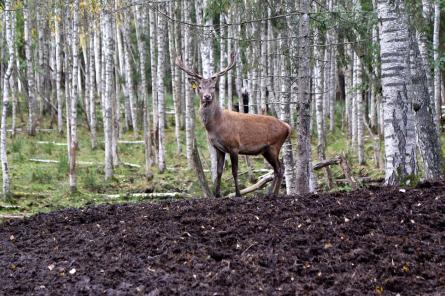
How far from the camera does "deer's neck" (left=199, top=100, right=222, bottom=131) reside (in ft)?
30.5

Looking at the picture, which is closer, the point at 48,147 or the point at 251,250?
the point at 251,250

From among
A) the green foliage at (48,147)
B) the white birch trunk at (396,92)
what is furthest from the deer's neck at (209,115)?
the green foliage at (48,147)

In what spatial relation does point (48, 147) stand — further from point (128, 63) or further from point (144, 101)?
point (144, 101)

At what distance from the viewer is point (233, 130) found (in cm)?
947

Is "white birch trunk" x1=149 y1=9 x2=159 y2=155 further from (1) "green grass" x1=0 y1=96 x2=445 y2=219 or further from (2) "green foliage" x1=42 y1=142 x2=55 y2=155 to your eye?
(2) "green foliage" x1=42 y1=142 x2=55 y2=155

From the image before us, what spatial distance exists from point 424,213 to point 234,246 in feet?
5.95

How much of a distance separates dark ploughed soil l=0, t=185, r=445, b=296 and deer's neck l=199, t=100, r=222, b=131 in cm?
182

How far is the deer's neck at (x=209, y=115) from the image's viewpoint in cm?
930

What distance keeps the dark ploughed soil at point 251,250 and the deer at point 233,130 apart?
1.76 meters

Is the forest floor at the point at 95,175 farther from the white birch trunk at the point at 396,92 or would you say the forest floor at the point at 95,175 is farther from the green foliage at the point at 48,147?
the white birch trunk at the point at 396,92

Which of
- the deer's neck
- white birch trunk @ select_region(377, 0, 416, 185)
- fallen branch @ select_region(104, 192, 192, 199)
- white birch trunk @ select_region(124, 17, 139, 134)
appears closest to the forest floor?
fallen branch @ select_region(104, 192, 192, 199)

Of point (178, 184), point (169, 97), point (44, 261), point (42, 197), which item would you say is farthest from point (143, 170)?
point (169, 97)

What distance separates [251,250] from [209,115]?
3621 millimetres

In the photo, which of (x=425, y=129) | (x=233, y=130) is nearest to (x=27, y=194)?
(x=233, y=130)
